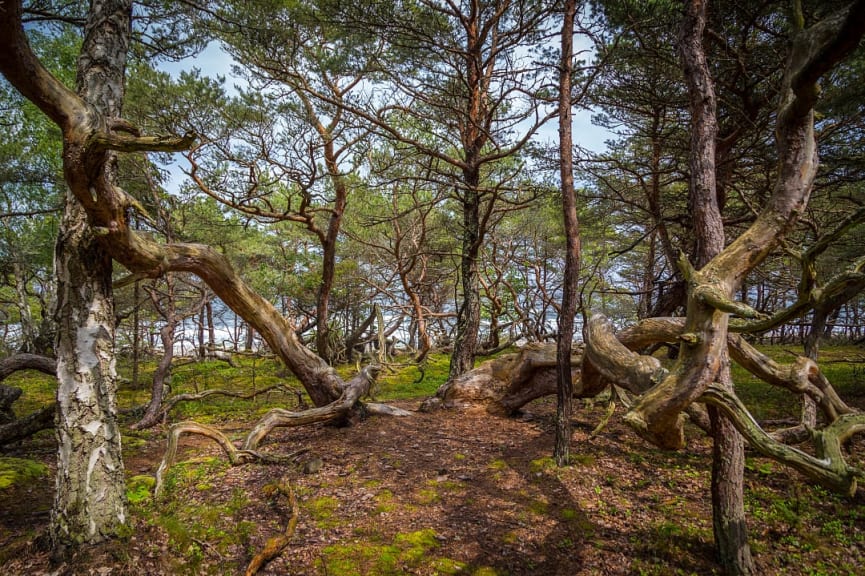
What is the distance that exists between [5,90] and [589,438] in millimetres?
13172

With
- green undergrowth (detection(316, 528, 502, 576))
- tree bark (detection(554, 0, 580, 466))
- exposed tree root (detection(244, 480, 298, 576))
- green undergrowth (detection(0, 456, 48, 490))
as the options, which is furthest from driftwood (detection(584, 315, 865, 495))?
green undergrowth (detection(0, 456, 48, 490))

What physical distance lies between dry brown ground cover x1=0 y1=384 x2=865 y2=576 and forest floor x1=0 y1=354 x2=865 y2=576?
0.05 feet

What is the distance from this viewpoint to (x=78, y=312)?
2.97m

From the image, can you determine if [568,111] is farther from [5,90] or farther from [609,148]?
[5,90]

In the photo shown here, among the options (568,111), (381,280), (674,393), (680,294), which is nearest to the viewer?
(674,393)

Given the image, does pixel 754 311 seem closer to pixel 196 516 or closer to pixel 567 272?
pixel 567 272

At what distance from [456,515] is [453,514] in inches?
1.3

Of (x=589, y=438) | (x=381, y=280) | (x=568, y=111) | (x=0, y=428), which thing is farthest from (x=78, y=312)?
(x=381, y=280)

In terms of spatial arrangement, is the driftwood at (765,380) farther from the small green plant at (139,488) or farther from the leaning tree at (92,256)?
the small green plant at (139,488)

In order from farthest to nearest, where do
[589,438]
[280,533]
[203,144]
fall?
[203,144] < [589,438] < [280,533]

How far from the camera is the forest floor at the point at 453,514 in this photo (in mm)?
3070

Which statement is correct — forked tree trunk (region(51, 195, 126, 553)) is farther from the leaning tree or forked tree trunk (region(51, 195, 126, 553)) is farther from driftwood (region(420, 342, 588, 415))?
driftwood (region(420, 342, 588, 415))

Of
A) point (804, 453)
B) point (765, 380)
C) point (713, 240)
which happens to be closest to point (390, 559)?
point (804, 453)

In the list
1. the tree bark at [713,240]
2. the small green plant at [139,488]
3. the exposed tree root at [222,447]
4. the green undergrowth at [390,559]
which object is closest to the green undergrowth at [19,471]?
the small green plant at [139,488]
